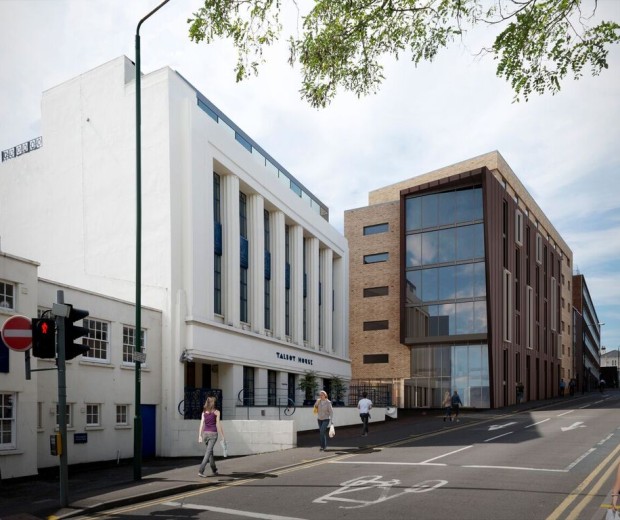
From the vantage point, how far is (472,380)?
43.8 metres

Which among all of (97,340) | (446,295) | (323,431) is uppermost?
(446,295)

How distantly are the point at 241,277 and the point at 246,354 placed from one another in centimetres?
381

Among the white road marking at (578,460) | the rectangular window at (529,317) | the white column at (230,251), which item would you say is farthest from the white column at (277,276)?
the rectangular window at (529,317)

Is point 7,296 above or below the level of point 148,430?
above

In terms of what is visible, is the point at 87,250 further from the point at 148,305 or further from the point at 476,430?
the point at 476,430

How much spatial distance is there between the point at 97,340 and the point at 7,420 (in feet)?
16.2

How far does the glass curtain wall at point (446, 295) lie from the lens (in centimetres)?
4412

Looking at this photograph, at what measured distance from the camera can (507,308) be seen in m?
48.1

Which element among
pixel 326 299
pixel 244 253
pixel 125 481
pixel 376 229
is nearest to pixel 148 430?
pixel 125 481

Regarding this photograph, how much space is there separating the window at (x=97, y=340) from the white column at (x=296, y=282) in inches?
611

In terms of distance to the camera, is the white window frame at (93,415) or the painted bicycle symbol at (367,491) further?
the white window frame at (93,415)

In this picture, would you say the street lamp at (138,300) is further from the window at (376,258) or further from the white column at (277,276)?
the window at (376,258)

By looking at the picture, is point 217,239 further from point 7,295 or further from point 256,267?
point 7,295

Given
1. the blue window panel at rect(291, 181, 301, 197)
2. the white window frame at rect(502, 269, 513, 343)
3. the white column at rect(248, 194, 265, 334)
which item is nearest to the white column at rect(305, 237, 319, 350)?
the blue window panel at rect(291, 181, 301, 197)
